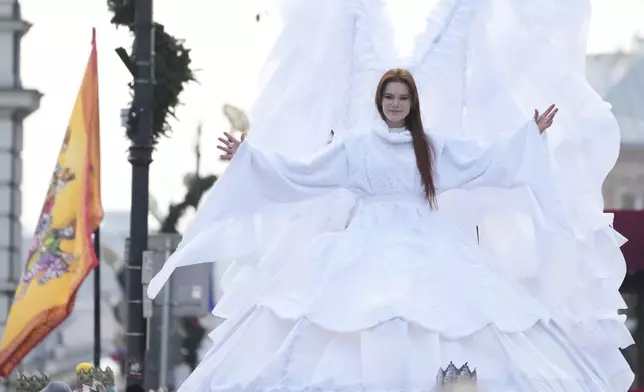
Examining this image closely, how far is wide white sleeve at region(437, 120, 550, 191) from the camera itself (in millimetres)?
8383

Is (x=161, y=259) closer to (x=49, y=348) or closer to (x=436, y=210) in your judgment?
(x=436, y=210)

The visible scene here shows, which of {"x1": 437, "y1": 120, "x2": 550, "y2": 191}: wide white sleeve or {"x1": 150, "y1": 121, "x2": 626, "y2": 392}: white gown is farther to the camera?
{"x1": 437, "y1": 120, "x2": 550, "y2": 191}: wide white sleeve

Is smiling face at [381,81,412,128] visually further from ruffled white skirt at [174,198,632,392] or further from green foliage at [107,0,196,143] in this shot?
green foliage at [107,0,196,143]

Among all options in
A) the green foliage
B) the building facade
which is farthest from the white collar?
the building facade

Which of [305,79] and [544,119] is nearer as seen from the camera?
[544,119]

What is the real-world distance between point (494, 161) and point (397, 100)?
1.81ft

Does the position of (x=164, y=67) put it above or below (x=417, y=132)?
above

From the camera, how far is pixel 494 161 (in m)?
8.46

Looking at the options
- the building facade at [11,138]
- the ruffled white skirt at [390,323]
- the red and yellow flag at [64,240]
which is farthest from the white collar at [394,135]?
the building facade at [11,138]

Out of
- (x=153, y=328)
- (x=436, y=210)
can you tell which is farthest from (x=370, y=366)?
(x=153, y=328)

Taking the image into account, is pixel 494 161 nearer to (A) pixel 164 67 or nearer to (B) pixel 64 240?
(B) pixel 64 240

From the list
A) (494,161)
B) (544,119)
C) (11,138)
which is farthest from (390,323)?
(11,138)

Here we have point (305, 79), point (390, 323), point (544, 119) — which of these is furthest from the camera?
point (305, 79)

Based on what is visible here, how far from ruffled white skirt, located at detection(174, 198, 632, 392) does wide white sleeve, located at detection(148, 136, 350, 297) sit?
253 mm
